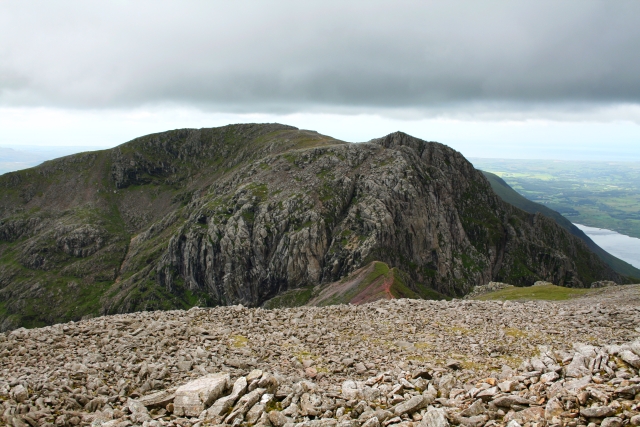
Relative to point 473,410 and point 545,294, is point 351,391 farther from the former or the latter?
point 545,294

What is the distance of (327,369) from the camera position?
22375 millimetres

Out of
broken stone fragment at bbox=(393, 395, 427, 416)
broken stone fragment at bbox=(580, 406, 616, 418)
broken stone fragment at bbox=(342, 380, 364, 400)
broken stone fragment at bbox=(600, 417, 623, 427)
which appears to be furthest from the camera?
broken stone fragment at bbox=(342, 380, 364, 400)

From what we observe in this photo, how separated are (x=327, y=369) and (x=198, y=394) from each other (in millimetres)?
7887

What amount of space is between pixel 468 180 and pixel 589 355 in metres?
156

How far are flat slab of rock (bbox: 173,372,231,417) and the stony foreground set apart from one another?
0.19ft

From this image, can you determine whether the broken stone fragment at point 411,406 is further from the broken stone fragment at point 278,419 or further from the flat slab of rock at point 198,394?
the flat slab of rock at point 198,394

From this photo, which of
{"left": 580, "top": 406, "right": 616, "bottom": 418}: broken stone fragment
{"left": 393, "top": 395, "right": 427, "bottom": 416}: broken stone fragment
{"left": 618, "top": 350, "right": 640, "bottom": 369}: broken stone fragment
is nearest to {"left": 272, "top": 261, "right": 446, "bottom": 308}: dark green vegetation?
{"left": 618, "top": 350, "right": 640, "bottom": 369}: broken stone fragment

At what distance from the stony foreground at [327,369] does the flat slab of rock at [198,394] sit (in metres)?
0.06

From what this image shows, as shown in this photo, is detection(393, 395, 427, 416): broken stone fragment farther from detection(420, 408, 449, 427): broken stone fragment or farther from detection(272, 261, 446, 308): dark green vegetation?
detection(272, 261, 446, 308): dark green vegetation

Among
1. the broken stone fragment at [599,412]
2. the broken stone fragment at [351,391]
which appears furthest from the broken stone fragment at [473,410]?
the broken stone fragment at [351,391]

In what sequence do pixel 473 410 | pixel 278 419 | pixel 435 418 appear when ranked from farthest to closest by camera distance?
pixel 278 419
pixel 473 410
pixel 435 418

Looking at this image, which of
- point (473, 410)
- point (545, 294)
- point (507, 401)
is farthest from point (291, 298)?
point (507, 401)

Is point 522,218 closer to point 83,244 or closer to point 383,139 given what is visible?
point 383,139

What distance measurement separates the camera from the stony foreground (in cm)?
1471
